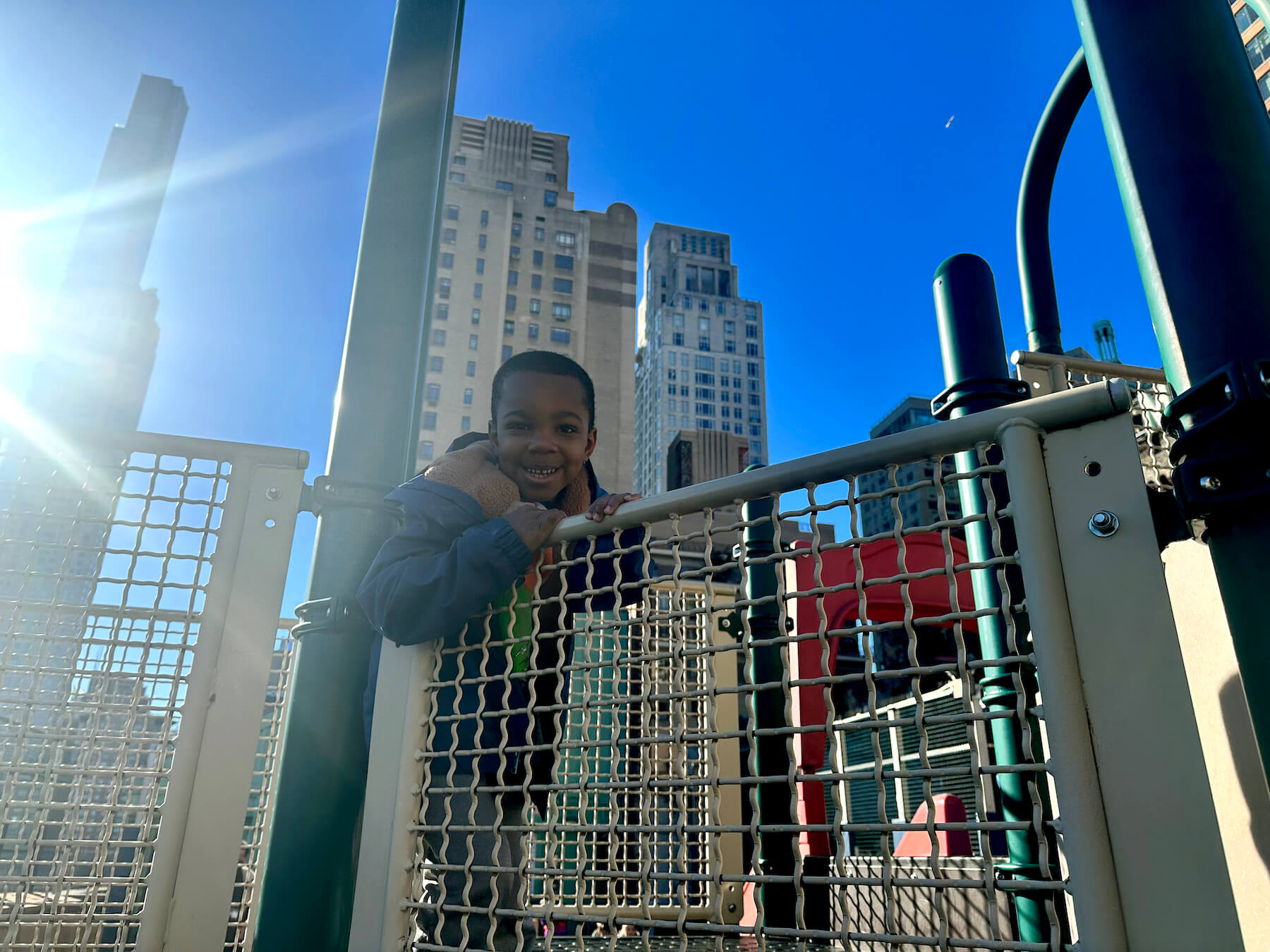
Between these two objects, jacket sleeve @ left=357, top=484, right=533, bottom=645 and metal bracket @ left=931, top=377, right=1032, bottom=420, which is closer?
jacket sleeve @ left=357, top=484, right=533, bottom=645

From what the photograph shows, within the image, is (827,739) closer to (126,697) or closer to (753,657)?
(753,657)

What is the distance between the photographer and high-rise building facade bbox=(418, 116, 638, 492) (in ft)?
161

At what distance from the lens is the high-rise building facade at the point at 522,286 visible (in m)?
49.1

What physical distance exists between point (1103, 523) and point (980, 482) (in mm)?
719

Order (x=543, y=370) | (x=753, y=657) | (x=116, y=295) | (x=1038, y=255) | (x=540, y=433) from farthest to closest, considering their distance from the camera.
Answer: (x=116, y=295)
(x=1038, y=255)
(x=543, y=370)
(x=540, y=433)
(x=753, y=657)

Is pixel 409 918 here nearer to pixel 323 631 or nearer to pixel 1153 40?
pixel 323 631

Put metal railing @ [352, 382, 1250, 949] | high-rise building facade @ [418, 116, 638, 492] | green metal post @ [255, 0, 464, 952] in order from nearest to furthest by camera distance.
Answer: metal railing @ [352, 382, 1250, 949], green metal post @ [255, 0, 464, 952], high-rise building facade @ [418, 116, 638, 492]

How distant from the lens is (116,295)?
93.4m

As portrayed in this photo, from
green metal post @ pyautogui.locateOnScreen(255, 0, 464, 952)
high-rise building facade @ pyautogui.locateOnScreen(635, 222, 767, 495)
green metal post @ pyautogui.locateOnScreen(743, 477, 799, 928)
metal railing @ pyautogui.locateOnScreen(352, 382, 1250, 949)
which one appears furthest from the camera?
high-rise building facade @ pyautogui.locateOnScreen(635, 222, 767, 495)

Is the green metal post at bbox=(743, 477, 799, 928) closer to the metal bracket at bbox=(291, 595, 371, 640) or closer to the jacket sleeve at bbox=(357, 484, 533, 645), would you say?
the jacket sleeve at bbox=(357, 484, 533, 645)

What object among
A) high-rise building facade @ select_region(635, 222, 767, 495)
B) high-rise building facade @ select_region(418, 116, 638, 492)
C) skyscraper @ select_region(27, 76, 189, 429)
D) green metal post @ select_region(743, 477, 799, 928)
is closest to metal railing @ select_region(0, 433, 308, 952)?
green metal post @ select_region(743, 477, 799, 928)

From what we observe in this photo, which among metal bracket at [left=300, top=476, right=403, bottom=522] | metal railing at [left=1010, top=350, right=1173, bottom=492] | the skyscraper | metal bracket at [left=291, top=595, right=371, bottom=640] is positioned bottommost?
metal bracket at [left=291, top=595, right=371, bottom=640]

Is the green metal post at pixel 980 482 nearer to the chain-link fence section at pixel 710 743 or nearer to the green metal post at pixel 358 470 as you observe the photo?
the chain-link fence section at pixel 710 743

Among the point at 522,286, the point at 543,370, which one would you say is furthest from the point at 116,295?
the point at 543,370
